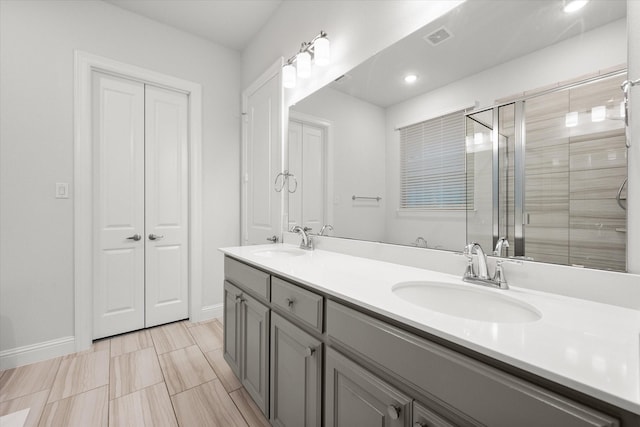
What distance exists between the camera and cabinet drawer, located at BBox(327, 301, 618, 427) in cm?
47

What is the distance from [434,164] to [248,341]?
133 cm

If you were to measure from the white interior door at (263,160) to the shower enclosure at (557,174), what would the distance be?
1.59 m

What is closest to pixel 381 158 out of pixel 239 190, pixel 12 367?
pixel 239 190

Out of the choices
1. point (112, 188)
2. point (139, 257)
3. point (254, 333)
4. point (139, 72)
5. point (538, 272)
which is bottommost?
point (254, 333)

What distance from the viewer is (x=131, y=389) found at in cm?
171

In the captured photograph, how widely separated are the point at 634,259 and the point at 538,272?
0.23 metres

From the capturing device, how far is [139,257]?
8.31 feet

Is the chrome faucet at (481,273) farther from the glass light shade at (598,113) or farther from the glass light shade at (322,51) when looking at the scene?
the glass light shade at (322,51)

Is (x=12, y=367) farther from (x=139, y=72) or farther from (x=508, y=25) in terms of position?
(x=508, y=25)

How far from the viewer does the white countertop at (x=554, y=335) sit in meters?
0.45

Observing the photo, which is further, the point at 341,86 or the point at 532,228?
the point at 341,86

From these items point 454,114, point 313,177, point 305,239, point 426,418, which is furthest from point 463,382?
point 313,177

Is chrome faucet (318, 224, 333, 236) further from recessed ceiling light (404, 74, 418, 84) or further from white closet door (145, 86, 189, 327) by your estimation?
white closet door (145, 86, 189, 327)

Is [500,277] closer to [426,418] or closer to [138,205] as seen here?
[426,418]
